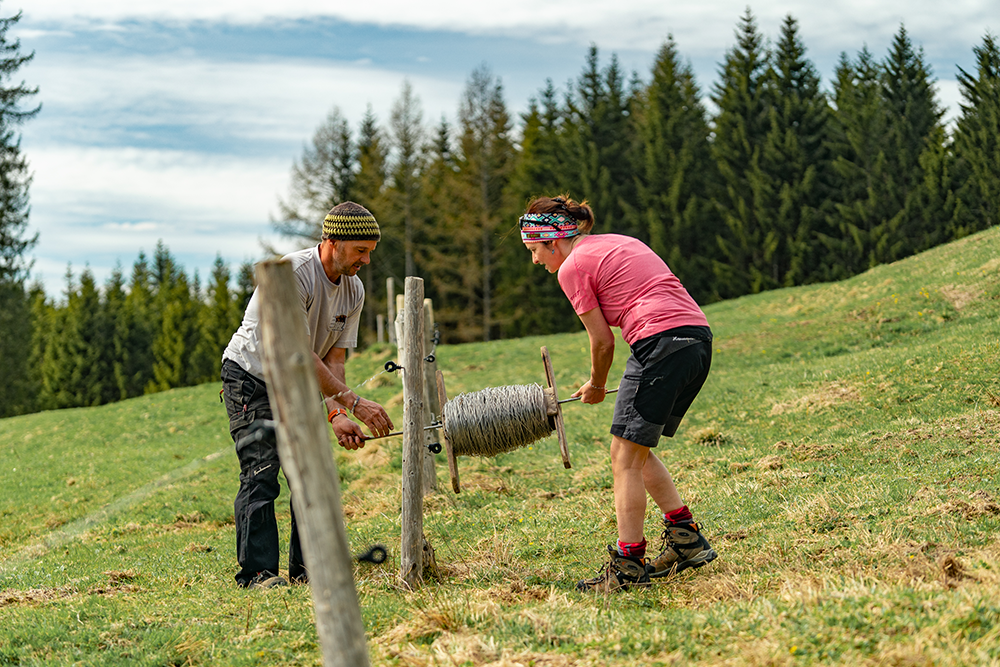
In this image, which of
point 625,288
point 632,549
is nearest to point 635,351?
point 625,288

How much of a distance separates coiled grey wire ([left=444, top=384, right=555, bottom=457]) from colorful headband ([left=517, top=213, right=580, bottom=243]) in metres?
1.05

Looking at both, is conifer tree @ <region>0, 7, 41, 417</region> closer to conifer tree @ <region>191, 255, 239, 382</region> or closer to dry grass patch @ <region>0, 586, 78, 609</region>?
conifer tree @ <region>191, 255, 239, 382</region>

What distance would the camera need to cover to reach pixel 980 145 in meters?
38.3

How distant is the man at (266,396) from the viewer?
5758 mm

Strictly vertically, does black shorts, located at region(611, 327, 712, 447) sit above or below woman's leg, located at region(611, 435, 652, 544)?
above

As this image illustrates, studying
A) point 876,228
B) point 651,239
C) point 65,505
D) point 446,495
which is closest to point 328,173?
point 651,239

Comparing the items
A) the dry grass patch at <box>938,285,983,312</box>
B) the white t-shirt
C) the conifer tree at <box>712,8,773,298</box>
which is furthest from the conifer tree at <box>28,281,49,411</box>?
the white t-shirt

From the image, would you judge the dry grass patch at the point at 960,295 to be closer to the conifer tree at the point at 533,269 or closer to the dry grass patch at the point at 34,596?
the dry grass patch at the point at 34,596

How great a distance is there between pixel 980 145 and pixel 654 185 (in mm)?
15718

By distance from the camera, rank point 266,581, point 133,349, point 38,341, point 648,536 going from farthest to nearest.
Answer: point 38,341 < point 133,349 < point 648,536 < point 266,581

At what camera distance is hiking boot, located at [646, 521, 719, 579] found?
5.47 metres

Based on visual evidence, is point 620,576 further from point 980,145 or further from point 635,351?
point 980,145

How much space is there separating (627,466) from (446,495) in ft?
13.9

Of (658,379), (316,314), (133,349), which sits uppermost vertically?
(316,314)
